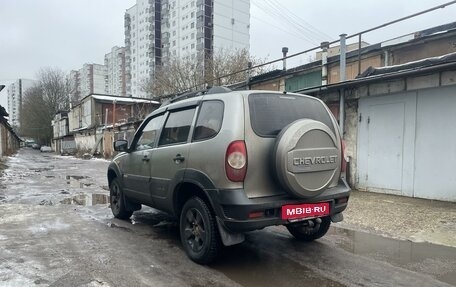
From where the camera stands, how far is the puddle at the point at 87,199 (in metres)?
8.55

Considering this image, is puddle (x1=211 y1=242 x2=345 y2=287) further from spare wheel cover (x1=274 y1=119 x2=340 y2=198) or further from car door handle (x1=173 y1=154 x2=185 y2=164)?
car door handle (x1=173 y1=154 x2=185 y2=164)

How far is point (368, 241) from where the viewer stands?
5156 millimetres

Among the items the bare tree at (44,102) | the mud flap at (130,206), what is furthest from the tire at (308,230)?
the bare tree at (44,102)

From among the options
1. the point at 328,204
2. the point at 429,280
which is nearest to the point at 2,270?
the point at 328,204

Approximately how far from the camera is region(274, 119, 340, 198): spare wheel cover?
12.1 ft

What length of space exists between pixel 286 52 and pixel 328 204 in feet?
42.5

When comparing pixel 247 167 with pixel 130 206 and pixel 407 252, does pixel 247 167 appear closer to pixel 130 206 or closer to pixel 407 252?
pixel 407 252

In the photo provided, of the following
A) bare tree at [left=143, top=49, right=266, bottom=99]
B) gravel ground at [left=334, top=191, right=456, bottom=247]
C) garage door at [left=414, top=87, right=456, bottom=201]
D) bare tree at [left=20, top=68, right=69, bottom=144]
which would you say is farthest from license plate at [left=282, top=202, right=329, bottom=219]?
bare tree at [left=20, top=68, right=69, bottom=144]

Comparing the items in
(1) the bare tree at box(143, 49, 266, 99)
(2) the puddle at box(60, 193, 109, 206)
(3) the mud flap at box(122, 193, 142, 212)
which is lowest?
(2) the puddle at box(60, 193, 109, 206)

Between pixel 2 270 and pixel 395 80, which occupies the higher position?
pixel 395 80

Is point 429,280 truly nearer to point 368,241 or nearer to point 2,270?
point 368,241

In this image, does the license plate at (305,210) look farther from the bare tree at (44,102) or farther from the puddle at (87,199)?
the bare tree at (44,102)

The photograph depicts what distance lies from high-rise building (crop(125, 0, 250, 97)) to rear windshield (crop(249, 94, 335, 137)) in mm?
60848

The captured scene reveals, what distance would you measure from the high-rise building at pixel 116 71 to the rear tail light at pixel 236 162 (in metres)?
91.4
